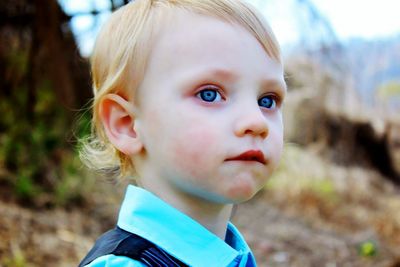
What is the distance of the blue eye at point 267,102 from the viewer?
1465mm

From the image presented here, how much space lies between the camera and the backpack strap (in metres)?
1.34

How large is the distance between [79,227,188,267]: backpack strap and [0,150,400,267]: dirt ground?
7.07ft

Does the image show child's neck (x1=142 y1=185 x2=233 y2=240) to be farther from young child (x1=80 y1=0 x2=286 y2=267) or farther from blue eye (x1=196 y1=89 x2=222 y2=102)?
blue eye (x1=196 y1=89 x2=222 y2=102)

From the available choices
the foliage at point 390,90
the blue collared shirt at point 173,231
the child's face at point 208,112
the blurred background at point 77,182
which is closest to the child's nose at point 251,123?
the child's face at point 208,112

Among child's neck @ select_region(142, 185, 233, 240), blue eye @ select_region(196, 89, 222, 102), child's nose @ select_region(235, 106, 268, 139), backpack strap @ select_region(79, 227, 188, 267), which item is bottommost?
backpack strap @ select_region(79, 227, 188, 267)

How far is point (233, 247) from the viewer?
160 centimetres

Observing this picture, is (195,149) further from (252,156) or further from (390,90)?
(390,90)

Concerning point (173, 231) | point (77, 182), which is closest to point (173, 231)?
point (173, 231)

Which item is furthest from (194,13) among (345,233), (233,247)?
(345,233)

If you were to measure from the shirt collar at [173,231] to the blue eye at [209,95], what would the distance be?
247 millimetres

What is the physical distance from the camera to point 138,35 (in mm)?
1466

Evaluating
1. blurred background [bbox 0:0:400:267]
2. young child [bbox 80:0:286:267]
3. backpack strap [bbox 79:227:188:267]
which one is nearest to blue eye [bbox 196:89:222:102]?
young child [bbox 80:0:286:267]

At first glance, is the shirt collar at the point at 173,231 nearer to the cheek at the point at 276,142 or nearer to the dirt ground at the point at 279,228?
the cheek at the point at 276,142

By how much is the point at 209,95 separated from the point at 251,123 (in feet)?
0.37
